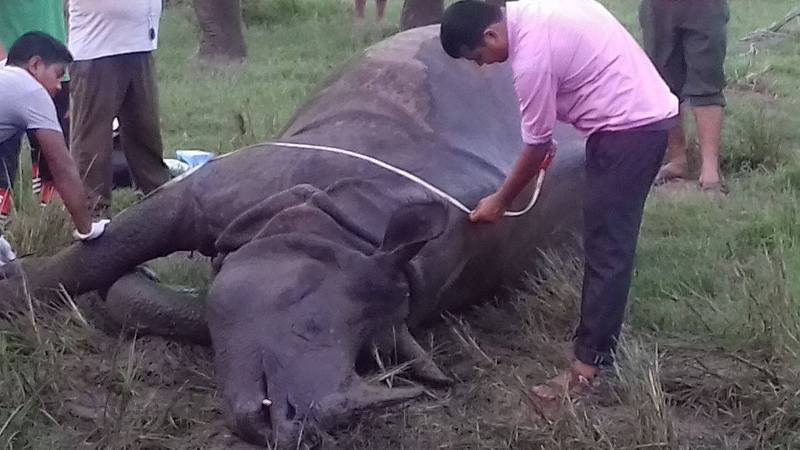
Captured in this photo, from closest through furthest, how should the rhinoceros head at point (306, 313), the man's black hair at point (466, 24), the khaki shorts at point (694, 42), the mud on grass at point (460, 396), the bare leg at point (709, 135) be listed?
the rhinoceros head at point (306, 313) → the mud on grass at point (460, 396) → the man's black hair at point (466, 24) → the bare leg at point (709, 135) → the khaki shorts at point (694, 42)

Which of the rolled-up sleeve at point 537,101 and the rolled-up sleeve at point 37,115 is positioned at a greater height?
the rolled-up sleeve at point 537,101

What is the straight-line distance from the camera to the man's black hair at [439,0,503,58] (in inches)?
173

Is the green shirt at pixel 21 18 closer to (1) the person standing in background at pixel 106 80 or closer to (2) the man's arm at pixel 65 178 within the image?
(1) the person standing in background at pixel 106 80

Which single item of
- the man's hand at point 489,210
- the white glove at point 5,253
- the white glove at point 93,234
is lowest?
the white glove at point 5,253

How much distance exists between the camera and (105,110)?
6773mm

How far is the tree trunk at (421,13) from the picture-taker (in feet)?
37.4

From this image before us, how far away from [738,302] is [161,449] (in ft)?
7.50

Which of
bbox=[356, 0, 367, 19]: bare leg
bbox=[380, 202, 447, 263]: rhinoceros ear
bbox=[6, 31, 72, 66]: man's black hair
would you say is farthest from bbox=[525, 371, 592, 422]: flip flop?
bbox=[356, 0, 367, 19]: bare leg

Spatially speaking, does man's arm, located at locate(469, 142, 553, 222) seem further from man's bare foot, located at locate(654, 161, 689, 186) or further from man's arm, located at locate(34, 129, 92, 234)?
man's bare foot, located at locate(654, 161, 689, 186)

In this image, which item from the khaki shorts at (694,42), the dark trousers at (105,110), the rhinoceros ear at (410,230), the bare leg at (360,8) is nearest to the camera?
the rhinoceros ear at (410,230)

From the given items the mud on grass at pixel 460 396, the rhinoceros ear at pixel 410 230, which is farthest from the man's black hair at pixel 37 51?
the rhinoceros ear at pixel 410 230

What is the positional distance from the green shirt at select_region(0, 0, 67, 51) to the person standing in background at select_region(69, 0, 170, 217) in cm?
21

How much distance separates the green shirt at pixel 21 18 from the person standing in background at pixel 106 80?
21 cm

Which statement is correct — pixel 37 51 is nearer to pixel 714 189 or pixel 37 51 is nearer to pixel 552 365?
pixel 552 365
